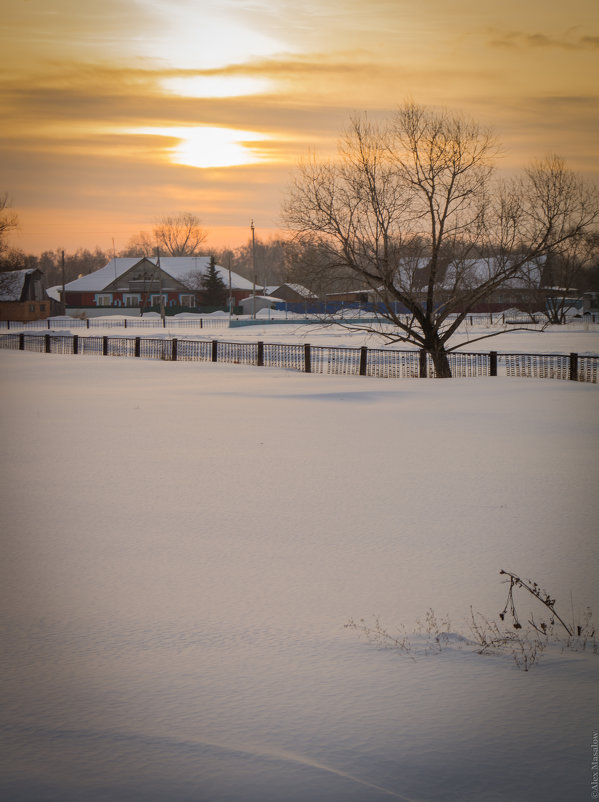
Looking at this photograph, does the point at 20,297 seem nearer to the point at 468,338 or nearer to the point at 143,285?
the point at 143,285

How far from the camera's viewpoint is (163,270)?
96.9 m

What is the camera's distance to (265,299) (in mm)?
98688

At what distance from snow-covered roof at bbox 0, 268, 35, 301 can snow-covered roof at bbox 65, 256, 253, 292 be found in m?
15.6

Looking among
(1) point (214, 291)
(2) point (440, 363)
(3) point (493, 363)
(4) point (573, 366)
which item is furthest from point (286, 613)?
(1) point (214, 291)

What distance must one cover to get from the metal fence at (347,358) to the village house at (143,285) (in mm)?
48989

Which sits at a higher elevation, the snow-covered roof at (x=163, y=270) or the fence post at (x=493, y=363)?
the snow-covered roof at (x=163, y=270)

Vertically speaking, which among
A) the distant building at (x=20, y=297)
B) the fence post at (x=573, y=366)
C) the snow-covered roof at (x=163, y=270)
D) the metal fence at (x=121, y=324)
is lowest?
the fence post at (x=573, y=366)

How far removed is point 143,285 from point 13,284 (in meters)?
18.8

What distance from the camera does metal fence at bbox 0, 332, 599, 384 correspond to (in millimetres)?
24812

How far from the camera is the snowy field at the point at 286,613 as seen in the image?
346 centimetres

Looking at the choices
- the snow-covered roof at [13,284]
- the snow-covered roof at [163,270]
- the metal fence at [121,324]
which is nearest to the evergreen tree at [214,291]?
the snow-covered roof at [163,270]

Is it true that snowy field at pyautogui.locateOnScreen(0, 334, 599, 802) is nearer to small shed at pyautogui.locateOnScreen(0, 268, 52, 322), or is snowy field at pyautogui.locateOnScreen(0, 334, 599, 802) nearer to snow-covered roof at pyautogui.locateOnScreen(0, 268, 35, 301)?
small shed at pyautogui.locateOnScreen(0, 268, 52, 322)

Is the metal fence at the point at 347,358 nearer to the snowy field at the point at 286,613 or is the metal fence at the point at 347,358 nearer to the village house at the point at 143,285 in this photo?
the snowy field at the point at 286,613

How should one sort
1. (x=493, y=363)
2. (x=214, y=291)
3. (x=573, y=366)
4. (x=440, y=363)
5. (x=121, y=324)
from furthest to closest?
(x=214, y=291)
(x=121, y=324)
(x=440, y=363)
(x=493, y=363)
(x=573, y=366)
